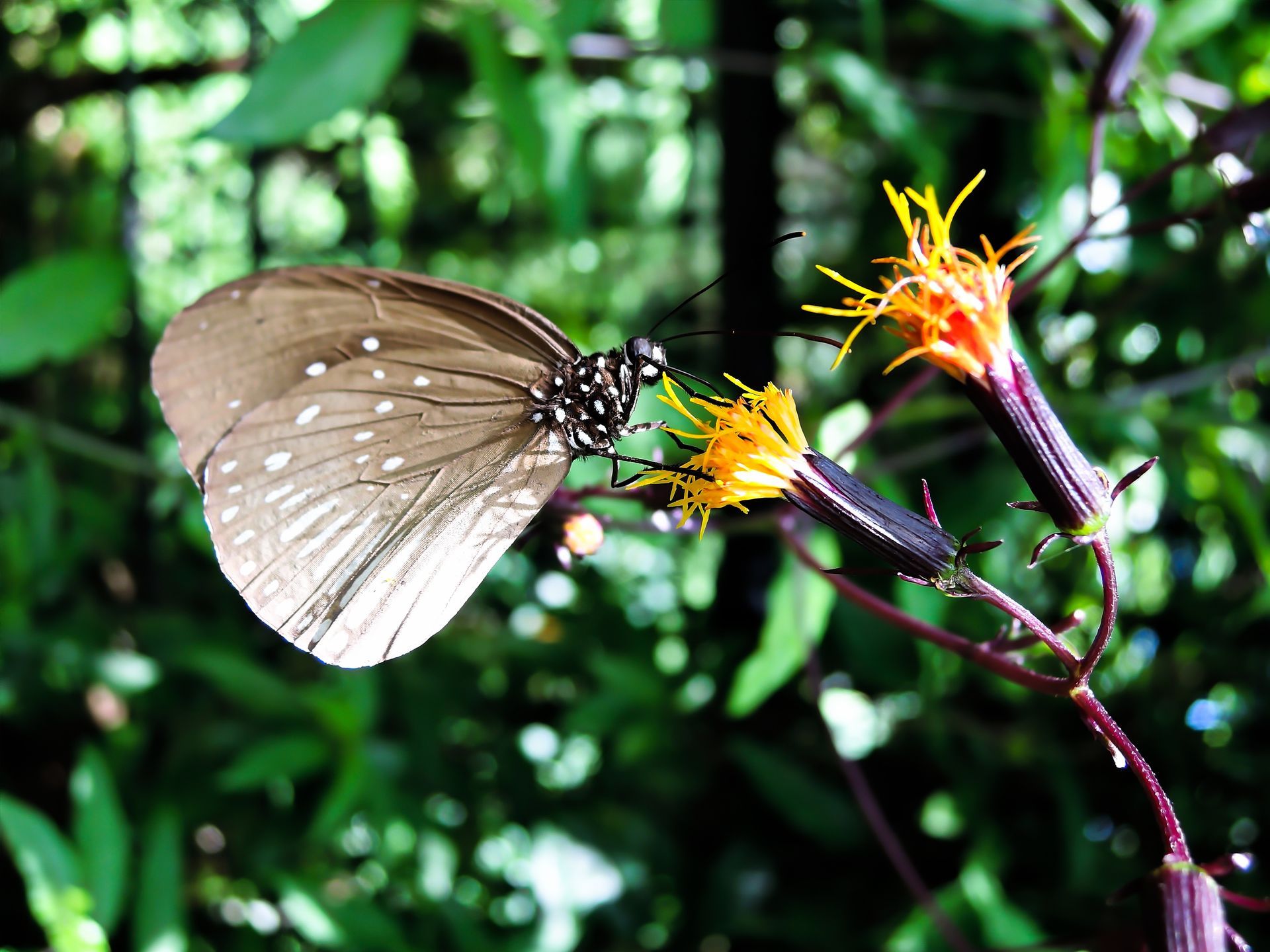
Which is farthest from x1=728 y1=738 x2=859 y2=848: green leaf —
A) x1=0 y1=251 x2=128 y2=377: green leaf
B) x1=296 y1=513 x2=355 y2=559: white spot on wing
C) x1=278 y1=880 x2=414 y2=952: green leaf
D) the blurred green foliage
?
x1=0 y1=251 x2=128 y2=377: green leaf

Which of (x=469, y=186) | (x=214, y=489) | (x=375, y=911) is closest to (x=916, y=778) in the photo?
(x=375, y=911)

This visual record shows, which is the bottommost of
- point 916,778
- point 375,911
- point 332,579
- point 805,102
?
point 375,911

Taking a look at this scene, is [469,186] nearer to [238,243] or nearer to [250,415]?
[238,243]

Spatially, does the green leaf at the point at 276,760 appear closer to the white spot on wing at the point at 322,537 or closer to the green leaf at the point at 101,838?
the green leaf at the point at 101,838

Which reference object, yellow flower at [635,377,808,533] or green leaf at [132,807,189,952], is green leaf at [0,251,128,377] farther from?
yellow flower at [635,377,808,533]

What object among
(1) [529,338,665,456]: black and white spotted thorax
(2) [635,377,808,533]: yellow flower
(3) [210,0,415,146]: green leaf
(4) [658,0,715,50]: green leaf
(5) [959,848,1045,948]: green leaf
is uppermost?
(4) [658,0,715,50]: green leaf
